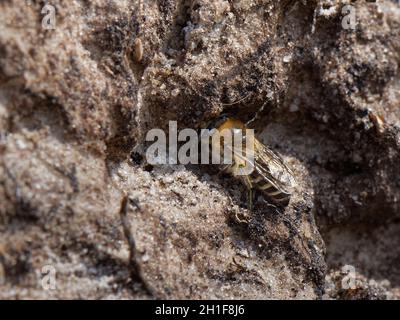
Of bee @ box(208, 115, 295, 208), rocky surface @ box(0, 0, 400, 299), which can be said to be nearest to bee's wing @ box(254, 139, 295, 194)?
bee @ box(208, 115, 295, 208)

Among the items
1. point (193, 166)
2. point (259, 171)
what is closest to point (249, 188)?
point (259, 171)

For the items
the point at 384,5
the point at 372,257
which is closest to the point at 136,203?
the point at 372,257

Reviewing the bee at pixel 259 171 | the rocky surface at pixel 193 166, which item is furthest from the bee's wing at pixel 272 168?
the rocky surface at pixel 193 166

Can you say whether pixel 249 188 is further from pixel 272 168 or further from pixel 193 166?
pixel 193 166

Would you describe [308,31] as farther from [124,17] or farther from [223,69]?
[124,17]

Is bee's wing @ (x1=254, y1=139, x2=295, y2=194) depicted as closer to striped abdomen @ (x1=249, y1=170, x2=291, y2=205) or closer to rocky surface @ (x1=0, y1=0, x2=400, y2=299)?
striped abdomen @ (x1=249, y1=170, x2=291, y2=205)

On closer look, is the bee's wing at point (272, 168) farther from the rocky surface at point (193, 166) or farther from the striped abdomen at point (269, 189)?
the rocky surface at point (193, 166)
